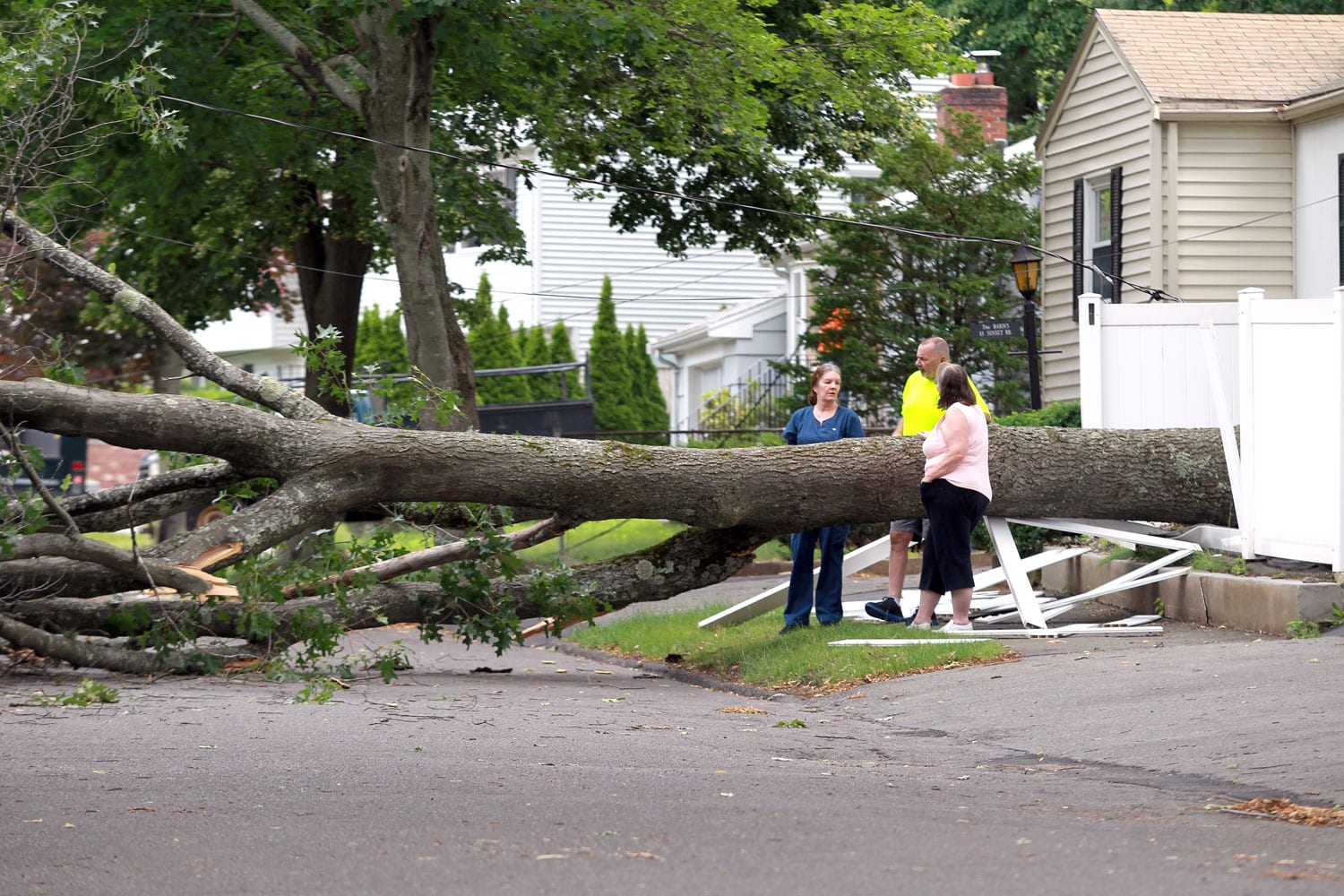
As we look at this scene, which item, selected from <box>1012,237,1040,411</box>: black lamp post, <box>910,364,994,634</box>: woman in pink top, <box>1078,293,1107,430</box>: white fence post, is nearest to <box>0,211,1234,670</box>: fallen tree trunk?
<box>910,364,994,634</box>: woman in pink top

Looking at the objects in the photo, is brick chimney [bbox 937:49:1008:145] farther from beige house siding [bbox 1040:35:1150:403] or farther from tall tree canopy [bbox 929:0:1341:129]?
tall tree canopy [bbox 929:0:1341:129]

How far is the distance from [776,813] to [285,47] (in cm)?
1177

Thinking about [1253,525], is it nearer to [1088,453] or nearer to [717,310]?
[1088,453]

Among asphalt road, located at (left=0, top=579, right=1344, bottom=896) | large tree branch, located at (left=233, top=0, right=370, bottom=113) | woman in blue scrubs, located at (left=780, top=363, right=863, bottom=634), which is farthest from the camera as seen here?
large tree branch, located at (left=233, top=0, right=370, bottom=113)

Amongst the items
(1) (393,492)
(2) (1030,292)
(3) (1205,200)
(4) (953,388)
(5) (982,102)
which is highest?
(5) (982,102)

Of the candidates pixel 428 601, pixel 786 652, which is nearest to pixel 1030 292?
pixel 786 652

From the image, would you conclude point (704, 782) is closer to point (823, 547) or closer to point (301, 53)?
point (823, 547)

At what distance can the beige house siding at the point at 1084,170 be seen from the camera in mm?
19672

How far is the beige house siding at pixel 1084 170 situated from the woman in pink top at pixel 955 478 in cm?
930

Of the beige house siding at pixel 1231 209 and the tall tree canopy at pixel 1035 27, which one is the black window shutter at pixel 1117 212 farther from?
the tall tree canopy at pixel 1035 27

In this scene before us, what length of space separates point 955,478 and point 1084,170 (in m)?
11.9

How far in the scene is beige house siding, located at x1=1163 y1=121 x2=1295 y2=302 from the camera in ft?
62.5

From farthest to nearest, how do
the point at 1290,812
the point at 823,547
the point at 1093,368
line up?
the point at 1093,368, the point at 823,547, the point at 1290,812

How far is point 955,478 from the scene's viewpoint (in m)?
10.1
